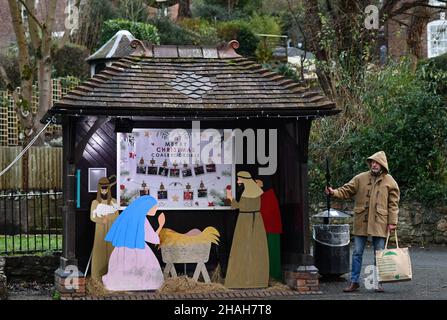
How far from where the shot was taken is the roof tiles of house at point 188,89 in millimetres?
11758

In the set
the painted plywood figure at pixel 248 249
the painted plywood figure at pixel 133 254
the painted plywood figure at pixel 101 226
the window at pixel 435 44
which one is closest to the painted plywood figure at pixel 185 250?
the painted plywood figure at pixel 133 254

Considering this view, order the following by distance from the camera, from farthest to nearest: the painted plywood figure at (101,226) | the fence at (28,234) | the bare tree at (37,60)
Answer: the bare tree at (37,60), the fence at (28,234), the painted plywood figure at (101,226)

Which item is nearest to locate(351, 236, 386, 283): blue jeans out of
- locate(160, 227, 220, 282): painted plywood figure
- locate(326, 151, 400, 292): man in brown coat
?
locate(326, 151, 400, 292): man in brown coat

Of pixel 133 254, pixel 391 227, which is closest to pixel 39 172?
pixel 133 254

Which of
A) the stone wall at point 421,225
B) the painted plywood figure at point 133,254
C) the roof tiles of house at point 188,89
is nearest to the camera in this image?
the roof tiles of house at point 188,89

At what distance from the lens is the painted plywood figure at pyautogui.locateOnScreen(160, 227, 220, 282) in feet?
40.8

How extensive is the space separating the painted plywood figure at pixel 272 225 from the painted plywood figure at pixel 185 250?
94cm

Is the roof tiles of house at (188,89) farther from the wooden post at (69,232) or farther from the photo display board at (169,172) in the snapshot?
the photo display board at (169,172)

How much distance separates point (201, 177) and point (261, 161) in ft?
3.10

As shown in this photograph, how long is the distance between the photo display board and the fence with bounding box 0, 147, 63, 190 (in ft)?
33.0

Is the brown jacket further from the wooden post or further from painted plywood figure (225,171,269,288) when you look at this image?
the wooden post

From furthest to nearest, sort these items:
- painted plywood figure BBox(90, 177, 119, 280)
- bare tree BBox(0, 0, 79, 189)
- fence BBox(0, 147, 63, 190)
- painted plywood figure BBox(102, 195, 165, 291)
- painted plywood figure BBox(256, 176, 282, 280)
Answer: fence BBox(0, 147, 63, 190) → bare tree BBox(0, 0, 79, 189) → painted plywood figure BBox(256, 176, 282, 280) → painted plywood figure BBox(90, 177, 119, 280) → painted plywood figure BBox(102, 195, 165, 291)

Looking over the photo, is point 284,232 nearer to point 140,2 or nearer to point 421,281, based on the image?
point 421,281

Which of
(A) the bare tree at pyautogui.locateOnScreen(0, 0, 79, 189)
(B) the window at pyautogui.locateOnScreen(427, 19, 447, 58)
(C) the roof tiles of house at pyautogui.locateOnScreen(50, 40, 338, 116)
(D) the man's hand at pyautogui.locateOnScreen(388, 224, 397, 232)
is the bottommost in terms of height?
(D) the man's hand at pyautogui.locateOnScreen(388, 224, 397, 232)
